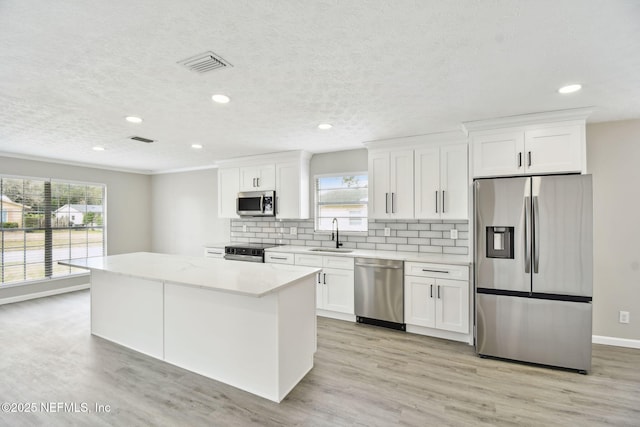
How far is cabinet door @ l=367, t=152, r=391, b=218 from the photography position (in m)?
3.90

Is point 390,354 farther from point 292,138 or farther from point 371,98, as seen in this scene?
point 292,138

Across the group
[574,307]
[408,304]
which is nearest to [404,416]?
[408,304]

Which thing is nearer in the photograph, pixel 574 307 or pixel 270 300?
pixel 270 300

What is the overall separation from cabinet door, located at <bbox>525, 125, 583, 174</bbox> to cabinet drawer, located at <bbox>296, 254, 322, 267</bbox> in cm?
268

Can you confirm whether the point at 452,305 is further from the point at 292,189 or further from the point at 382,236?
the point at 292,189

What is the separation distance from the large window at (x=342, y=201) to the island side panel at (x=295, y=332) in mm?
1946

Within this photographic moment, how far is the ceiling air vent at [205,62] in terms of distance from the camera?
182 centimetres

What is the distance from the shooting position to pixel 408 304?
347 centimetres

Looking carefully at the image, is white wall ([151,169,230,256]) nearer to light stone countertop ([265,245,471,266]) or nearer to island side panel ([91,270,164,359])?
light stone countertop ([265,245,471,266])

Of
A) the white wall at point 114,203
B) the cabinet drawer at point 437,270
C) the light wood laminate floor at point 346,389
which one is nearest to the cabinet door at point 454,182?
the cabinet drawer at point 437,270

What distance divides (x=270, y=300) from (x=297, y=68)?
1.71 meters

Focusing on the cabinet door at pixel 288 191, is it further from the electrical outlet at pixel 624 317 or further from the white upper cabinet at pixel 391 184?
the electrical outlet at pixel 624 317

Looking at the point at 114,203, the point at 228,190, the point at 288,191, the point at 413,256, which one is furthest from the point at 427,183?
the point at 114,203

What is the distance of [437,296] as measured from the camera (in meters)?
3.32
